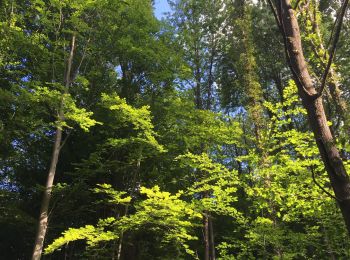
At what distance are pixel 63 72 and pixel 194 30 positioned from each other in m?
7.30

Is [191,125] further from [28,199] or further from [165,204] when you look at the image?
[28,199]

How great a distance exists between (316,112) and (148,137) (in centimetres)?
707

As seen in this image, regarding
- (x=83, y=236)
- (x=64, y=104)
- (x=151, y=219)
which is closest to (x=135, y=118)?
(x=64, y=104)

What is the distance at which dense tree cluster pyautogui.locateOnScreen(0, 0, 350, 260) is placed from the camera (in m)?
8.06

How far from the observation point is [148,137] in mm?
9781

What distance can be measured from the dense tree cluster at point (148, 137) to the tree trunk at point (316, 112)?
1883 mm

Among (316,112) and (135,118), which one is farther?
(135,118)

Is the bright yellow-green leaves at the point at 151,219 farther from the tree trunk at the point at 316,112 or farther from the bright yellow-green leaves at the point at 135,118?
the tree trunk at the point at 316,112

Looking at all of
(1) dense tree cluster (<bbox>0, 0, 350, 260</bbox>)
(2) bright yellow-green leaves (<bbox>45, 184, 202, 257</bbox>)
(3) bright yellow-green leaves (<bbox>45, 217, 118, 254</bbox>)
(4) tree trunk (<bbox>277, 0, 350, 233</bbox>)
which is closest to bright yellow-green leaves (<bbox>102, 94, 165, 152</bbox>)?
(1) dense tree cluster (<bbox>0, 0, 350, 260</bbox>)

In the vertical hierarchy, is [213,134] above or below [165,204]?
above

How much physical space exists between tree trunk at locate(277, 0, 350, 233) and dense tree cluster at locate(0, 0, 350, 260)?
6.18 feet

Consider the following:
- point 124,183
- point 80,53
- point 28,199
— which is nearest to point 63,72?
point 80,53

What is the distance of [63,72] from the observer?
12.2m

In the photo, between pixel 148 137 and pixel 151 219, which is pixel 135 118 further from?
pixel 151 219
